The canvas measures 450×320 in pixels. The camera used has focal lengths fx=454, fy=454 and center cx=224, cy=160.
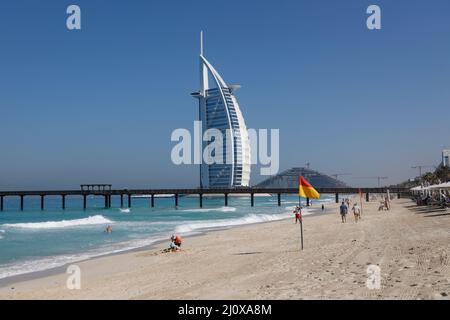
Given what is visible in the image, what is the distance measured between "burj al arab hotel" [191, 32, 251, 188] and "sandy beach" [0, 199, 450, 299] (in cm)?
11562

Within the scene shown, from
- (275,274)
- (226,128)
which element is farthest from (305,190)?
(226,128)

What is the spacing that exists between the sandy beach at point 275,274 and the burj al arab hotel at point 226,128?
116 m

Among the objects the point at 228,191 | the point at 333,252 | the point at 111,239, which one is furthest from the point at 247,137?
the point at 333,252

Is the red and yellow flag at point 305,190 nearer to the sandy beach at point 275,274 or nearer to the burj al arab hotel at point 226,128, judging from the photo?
the sandy beach at point 275,274

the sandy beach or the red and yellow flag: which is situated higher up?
the red and yellow flag

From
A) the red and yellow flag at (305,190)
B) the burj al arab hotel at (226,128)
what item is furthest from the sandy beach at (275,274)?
the burj al arab hotel at (226,128)

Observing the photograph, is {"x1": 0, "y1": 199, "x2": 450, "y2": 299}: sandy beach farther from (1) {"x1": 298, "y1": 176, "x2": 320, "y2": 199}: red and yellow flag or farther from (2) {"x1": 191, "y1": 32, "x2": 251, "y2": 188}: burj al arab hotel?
(2) {"x1": 191, "y1": 32, "x2": 251, "y2": 188}: burj al arab hotel

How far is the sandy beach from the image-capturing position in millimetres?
6711

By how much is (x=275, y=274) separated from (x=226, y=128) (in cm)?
12021

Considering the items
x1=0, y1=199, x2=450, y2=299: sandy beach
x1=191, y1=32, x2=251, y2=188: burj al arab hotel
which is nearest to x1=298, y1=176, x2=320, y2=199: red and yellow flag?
x1=0, y1=199, x2=450, y2=299: sandy beach

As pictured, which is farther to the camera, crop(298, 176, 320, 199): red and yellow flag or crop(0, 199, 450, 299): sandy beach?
crop(298, 176, 320, 199): red and yellow flag

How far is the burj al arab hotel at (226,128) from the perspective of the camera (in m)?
129

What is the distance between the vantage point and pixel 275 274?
8.55 m
